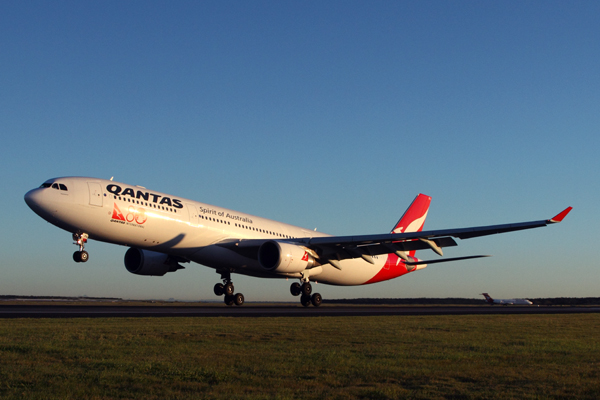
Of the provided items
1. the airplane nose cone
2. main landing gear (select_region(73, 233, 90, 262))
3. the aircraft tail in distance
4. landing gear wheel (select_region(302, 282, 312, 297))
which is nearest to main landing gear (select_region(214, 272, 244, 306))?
landing gear wheel (select_region(302, 282, 312, 297))

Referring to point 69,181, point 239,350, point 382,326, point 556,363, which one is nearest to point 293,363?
point 239,350

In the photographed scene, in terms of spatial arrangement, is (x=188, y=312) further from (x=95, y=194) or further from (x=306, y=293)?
(x=306, y=293)

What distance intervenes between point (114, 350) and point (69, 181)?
20.0 m

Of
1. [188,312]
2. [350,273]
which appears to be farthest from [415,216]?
[188,312]

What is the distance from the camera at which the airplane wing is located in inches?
1237

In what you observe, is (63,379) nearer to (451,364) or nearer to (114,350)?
(114,350)

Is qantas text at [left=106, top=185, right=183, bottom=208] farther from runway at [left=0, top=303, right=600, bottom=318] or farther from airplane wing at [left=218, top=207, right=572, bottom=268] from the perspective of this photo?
runway at [left=0, top=303, right=600, bottom=318]

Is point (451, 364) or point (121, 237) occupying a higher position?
point (121, 237)

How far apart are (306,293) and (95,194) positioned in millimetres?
15844

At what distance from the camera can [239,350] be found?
11984 millimetres

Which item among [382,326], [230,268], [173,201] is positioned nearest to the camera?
[382,326]

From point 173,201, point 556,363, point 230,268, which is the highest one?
point 173,201

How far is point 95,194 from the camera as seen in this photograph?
29.5 metres

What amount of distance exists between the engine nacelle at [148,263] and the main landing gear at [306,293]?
868 centimetres
